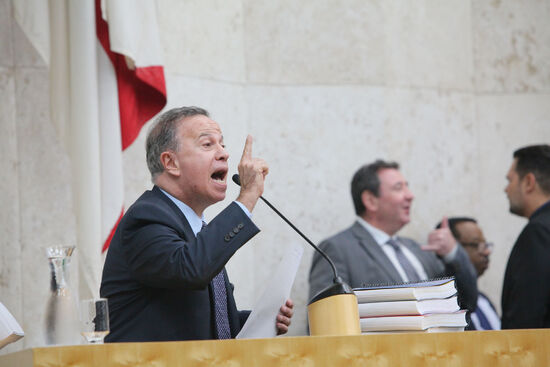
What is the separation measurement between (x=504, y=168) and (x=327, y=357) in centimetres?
423

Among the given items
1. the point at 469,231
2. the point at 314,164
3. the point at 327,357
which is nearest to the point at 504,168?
the point at 469,231

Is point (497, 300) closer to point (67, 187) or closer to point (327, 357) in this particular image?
point (67, 187)

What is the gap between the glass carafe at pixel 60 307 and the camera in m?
2.18

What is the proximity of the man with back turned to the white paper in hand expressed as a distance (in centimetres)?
8

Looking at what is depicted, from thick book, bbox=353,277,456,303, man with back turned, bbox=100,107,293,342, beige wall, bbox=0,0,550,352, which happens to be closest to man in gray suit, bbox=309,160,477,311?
beige wall, bbox=0,0,550,352

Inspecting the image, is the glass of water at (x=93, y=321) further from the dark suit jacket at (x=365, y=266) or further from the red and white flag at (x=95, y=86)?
the dark suit jacket at (x=365, y=266)

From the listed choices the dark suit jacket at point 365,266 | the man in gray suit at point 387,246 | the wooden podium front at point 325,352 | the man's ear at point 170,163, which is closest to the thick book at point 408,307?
the wooden podium front at point 325,352

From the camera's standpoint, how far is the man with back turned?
2.50m

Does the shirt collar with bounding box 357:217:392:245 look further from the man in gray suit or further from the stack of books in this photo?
the stack of books

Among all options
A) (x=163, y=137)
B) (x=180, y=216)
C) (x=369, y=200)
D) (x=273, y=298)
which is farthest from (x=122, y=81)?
(x=369, y=200)

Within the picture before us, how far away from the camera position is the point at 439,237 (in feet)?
17.9

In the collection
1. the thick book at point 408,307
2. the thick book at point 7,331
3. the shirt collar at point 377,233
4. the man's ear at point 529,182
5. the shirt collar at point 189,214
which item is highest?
the shirt collar at point 189,214

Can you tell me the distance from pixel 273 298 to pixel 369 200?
117 inches

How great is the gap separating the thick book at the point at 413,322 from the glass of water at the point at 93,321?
0.81m
